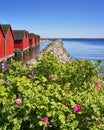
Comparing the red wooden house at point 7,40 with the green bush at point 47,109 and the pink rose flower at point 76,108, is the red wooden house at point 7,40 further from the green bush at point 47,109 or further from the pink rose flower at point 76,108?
the pink rose flower at point 76,108

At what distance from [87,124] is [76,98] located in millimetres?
466


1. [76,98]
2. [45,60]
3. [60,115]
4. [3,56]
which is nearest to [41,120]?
[60,115]

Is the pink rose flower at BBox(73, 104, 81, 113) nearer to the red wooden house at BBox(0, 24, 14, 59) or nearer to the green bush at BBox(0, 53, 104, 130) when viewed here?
the green bush at BBox(0, 53, 104, 130)

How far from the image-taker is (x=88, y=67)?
7492 mm

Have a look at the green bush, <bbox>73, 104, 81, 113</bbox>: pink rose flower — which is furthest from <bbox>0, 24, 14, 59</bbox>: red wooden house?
<bbox>73, 104, 81, 113</bbox>: pink rose flower

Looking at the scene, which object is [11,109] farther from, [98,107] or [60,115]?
[98,107]

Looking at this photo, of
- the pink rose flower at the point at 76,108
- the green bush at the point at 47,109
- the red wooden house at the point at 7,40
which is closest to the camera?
the green bush at the point at 47,109

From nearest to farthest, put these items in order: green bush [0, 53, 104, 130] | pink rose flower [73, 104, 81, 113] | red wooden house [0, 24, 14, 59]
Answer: green bush [0, 53, 104, 130], pink rose flower [73, 104, 81, 113], red wooden house [0, 24, 14, 59]

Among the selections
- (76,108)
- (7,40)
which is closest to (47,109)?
(76,108)

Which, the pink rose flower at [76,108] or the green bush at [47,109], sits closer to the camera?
the green bush at [47,109]

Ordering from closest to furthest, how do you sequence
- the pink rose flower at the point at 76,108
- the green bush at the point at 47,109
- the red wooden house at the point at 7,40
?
the green bush at the point at 47,109
the pink rose flower at the point at 76,108
the red wooden house at the point at 7,40

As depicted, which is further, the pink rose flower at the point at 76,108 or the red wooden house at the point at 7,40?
the red wooden house at the point at 7,40

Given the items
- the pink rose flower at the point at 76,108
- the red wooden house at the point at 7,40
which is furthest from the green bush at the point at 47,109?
the red wooden house at the point at 7,40

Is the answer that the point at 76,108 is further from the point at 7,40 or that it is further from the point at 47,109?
the point at 7,40
